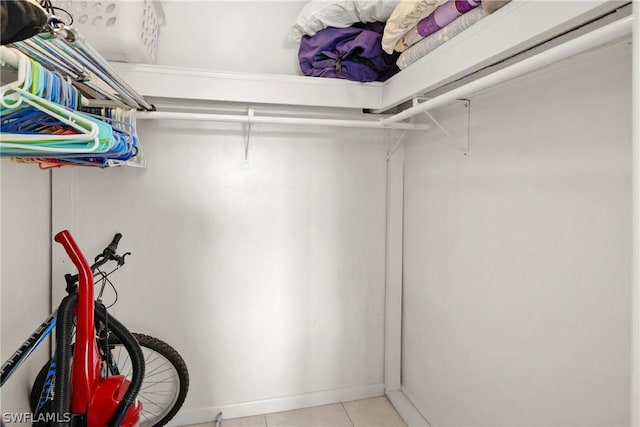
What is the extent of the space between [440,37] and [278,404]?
2.09m

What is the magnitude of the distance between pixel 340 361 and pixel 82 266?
1.55m

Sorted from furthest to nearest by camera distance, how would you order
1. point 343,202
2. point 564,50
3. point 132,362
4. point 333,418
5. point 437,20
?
point 343,202
point 333,418
point 132,362
point 437,20
point 564,50

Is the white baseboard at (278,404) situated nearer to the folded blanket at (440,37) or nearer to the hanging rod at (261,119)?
the hanging rod at (261,119)

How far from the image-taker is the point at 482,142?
4.95 ft

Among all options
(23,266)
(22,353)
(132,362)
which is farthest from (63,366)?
(23,266)

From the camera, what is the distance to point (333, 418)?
2033 mm

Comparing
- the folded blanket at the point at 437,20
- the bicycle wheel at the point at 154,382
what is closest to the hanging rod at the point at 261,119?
the folded blanket at the point at 437,20

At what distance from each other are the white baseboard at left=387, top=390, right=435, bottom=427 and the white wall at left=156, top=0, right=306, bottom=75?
81.7 inches

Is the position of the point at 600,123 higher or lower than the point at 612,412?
higher

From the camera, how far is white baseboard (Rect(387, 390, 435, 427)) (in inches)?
76.2

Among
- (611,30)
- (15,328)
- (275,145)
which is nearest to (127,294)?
(15,328)

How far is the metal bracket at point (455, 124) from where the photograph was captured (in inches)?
63.3

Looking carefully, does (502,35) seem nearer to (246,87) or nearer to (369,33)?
(369,33)

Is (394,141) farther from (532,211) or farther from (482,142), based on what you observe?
(532,211)
